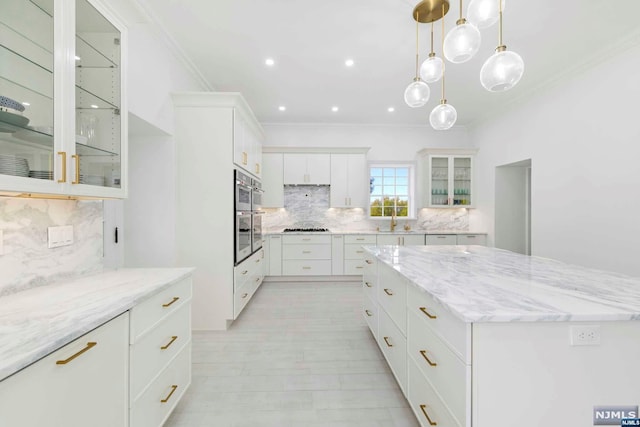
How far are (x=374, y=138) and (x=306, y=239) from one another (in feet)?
8.06

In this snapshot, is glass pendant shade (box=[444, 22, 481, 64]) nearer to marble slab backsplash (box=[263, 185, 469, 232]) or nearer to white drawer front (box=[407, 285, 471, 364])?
white drawer front (box=[407, 285, 471, 364])

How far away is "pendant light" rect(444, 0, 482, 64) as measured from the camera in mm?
1624

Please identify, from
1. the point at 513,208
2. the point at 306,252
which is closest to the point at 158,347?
the point at 306,252

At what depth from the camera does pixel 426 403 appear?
1401 mm

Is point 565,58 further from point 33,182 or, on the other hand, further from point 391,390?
point 33,182

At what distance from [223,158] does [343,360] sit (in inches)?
91.7

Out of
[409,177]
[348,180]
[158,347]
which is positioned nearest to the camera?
[158,347]

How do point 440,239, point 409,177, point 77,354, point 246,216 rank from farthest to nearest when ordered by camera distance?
1. point 409,177
2. point 440,239
3. point 246,216
4. point 77,354

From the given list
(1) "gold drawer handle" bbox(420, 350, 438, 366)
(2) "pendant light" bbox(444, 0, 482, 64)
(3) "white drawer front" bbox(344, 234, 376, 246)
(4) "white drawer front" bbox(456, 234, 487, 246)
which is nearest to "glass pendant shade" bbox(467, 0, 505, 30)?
(2) "pendant light" bbox(444, 0, 482, 64)

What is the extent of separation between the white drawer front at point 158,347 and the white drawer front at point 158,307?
1.7 inches

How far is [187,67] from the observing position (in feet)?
10.4

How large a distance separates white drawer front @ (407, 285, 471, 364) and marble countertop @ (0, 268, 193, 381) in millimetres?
1394

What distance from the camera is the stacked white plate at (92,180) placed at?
4.46 ft

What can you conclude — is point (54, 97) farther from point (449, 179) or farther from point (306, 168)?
point (449, 179)
